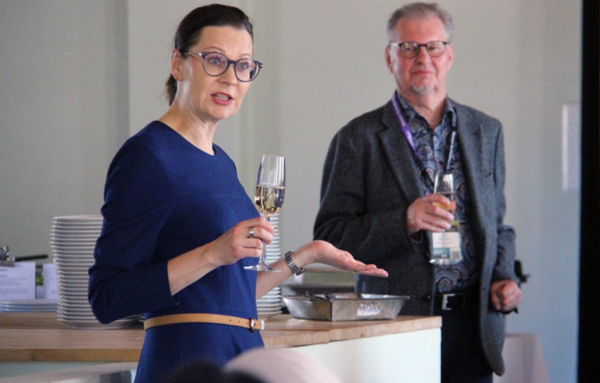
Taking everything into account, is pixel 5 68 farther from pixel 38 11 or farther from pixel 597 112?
pixel 597 112

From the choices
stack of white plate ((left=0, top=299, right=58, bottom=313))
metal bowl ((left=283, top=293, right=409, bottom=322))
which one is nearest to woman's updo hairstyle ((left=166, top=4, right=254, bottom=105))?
metal bowl ((left=283, top=293, right=409, bottom=322))

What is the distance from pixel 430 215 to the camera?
2482mm

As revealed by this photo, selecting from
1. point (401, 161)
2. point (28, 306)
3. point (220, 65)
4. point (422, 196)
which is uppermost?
point (220, 65)

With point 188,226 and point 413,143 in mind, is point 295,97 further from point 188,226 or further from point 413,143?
point 188,226

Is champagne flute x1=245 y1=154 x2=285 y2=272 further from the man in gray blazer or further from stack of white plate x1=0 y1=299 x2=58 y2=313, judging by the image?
stack of white plate x1=0 y1=299 x2=58 y2=313

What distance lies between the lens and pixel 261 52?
5355mm

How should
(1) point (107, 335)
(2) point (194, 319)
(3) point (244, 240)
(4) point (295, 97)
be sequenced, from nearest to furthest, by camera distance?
(3) point (244, 240) < (2) point (194, 319) < (1) point (107, 335) < (4) point (295, 97)

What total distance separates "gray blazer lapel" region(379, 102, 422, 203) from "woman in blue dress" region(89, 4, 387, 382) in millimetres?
1072

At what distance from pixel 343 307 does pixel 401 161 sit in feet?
2.07

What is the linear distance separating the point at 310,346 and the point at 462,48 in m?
3.37

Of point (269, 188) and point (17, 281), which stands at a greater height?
point (269, 188)

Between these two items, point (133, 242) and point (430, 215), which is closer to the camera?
point (133, 242)

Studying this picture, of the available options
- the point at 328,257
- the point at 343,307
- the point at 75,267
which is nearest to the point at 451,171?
the point at 343,307

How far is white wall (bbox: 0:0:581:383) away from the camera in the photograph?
4.84m
